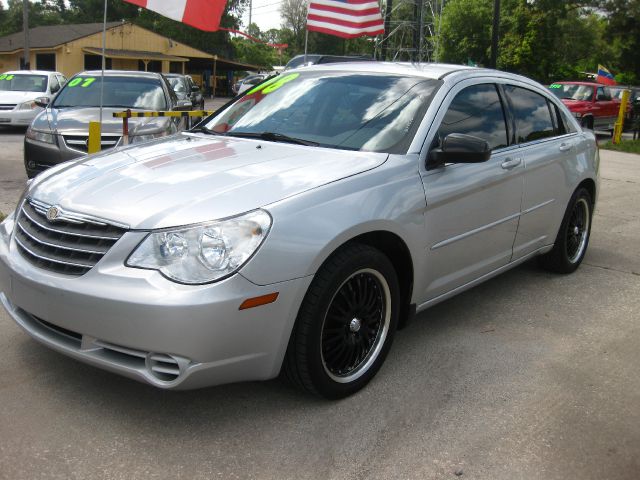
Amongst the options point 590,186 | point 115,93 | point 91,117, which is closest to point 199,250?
point 590,186

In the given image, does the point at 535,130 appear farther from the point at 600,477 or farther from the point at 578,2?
the point at 578,2

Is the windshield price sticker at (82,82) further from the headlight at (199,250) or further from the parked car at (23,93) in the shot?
the headlight at (199,250)

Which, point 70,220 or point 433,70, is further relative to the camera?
point 433,70

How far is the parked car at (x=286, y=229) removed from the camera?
2838 mm

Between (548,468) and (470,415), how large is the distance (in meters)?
0.49

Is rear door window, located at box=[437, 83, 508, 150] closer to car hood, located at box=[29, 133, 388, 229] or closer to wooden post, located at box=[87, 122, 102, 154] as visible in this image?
car hood, located at box=[29, 133, 388, 229]

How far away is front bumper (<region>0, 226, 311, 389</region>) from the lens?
2.76 metres

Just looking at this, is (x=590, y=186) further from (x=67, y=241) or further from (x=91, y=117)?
(x=91, y=117)

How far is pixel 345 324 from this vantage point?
3344mm

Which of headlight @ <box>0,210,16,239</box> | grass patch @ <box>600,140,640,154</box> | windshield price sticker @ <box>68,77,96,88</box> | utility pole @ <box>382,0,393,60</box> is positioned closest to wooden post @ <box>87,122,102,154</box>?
windshield price sticker @ <box>68,77,96,88</box>

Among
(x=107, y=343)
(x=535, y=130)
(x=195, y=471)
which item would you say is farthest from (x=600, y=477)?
(x=535, y=130)

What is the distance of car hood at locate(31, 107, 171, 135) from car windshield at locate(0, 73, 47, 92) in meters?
9.71

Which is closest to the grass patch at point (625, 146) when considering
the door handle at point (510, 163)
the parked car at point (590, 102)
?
the parked car at point (590, 102)

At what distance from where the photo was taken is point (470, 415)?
10.8 ft
